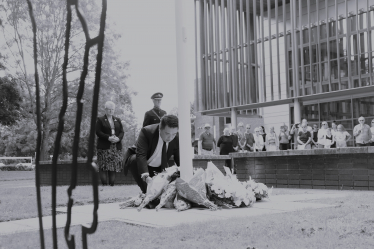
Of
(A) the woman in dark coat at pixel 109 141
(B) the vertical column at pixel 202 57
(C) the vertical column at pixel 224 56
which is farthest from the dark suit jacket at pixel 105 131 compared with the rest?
(B) the vertical column at pixel 202 57

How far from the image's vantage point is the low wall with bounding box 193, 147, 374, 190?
31.6 feet

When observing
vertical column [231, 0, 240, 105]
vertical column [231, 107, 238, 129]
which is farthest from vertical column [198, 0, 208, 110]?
vertical column [231, 107, 238, 129]

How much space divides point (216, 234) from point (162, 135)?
8.78 feet

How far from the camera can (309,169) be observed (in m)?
10.5

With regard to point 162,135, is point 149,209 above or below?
below

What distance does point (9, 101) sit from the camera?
29.4 metres

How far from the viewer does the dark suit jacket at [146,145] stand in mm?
6691

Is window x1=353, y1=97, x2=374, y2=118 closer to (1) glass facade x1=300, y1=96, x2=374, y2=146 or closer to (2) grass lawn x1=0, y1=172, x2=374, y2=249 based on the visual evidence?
(1) glass facade x1=300, y1=96, x2=374, y2=146

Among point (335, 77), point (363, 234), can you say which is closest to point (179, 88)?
point (363, 234)

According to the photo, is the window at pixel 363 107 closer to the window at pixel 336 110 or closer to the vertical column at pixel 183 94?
the window at pixel 336 110

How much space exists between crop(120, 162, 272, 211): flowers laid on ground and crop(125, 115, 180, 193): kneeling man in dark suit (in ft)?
0.81

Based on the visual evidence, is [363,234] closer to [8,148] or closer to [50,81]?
[50,81]

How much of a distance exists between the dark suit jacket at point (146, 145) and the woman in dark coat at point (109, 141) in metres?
4.23

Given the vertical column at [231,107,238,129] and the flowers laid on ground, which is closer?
the flowers laid on ground
